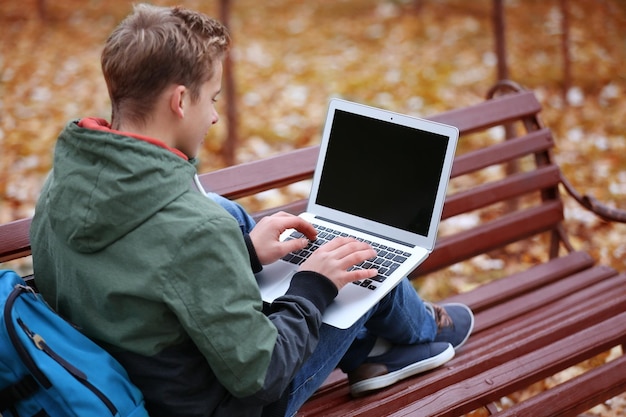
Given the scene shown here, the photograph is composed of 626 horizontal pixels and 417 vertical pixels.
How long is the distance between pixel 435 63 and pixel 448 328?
4441 mm

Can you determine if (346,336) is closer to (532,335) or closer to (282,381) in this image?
(282,381)

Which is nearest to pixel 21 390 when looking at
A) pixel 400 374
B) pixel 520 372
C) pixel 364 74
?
pixel 400 374

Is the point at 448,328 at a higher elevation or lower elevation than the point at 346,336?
lower

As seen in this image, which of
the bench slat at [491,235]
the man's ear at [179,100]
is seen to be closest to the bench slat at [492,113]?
the bench slat at [491,235]

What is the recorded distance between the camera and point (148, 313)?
69.9 inches

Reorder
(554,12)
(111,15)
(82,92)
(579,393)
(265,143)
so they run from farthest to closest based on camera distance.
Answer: (111,15)
(554,12)
(82,92)
(265,143)
(579,393)

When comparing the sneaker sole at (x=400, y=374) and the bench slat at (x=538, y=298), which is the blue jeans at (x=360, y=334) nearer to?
the sneaker sole at (x=400, y=374)

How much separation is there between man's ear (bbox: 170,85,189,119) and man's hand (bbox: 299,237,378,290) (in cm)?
54

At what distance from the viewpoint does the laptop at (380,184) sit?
2459 mm

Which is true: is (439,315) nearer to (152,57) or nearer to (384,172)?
(384,172)

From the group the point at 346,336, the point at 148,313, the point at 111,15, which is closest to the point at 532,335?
the point at 346,336

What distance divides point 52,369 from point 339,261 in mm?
773

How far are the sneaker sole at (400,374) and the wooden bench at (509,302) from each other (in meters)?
0.03

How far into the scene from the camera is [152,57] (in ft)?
5.90
